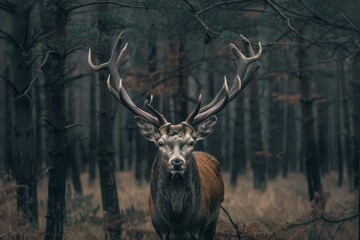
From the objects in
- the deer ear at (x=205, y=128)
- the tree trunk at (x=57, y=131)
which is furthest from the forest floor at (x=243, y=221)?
the deer ear at (x=205, y=128)

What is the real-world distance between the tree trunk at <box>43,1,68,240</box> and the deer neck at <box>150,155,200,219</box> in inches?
71.2

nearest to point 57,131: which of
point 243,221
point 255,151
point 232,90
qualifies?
point 232,90

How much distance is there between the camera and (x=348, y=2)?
9.17 meters

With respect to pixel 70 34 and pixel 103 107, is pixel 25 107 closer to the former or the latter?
pixel 103 107

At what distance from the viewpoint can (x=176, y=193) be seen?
7.44 m

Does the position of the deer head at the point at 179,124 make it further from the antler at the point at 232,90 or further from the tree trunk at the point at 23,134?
the tree trunk at the point at 23,134

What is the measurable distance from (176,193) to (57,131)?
2221 millimetres

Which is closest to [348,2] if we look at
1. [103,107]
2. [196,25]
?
[196,25]

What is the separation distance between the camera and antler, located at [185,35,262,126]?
765 cm

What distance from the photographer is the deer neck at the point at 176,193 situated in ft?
24.4

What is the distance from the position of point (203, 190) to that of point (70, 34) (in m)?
3.03

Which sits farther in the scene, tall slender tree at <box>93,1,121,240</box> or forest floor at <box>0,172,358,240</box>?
tall slender tree at <box>93,1,121,240</box>

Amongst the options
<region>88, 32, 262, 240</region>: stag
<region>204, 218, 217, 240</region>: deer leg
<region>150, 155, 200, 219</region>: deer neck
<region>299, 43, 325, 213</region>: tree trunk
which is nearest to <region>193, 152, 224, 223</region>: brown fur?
<region>88, 32, 262, 240</region>: stag

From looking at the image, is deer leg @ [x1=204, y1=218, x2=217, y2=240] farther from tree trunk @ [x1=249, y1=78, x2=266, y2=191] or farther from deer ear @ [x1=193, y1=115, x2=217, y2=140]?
tree trunk @ [x1=249, y1=78, x2=266, y2=191]
